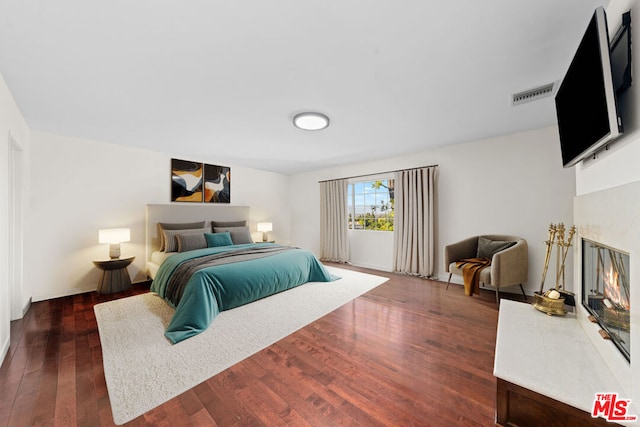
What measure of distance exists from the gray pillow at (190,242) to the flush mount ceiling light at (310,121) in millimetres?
2515

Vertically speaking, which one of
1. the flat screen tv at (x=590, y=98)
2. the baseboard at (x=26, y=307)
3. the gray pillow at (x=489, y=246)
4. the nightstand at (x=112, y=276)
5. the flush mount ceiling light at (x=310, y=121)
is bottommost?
the baseboard at (x=26, y=307)

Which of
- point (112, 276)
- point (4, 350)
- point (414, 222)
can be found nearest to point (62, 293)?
point (112, 276)

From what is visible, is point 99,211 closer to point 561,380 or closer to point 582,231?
point 561,380

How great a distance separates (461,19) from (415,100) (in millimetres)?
975

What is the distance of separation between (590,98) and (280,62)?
1840 mm

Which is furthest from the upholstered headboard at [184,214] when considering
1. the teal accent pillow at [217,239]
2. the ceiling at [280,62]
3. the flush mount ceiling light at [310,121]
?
the flush mount ceiling light at [310,121]

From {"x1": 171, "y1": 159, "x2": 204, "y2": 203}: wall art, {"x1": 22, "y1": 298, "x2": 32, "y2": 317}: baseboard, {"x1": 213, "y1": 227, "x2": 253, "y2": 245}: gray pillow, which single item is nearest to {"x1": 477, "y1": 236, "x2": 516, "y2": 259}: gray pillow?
{"x1": 213, "y1": 227, "x2": 253, "y2": 245}: gray pillow

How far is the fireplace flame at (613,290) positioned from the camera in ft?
3.83

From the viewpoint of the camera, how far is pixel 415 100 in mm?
2377

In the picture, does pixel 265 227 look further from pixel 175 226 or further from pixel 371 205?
pixel 371 205

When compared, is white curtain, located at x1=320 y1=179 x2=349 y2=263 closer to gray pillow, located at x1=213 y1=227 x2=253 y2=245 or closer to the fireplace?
gray pillow, located at x1=213 y1=227 x2=253 y2=245

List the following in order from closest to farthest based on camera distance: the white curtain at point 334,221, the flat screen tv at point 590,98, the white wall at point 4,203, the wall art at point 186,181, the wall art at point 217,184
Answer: the flat screen tv at point 590,98, the white wall at point 4,203, the wall art at point 186,181, the wall art at point 217,184, the white curtain at point 334,221

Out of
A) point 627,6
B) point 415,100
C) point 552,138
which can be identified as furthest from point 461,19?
point 552,138

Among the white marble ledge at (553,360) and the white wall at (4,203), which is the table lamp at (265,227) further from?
the white marble ledge at (553,360)
